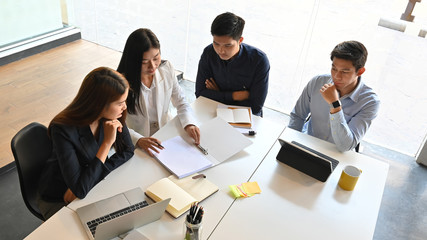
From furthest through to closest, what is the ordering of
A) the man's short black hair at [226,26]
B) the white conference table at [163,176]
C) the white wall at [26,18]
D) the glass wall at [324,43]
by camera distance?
the white wall at [26,18], the glass wall at [324,43], the man's short black hair at [226,26], the white conference table at [163,176]

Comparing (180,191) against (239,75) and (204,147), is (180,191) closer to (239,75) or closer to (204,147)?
(204,147)

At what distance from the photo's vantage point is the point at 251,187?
1837mm

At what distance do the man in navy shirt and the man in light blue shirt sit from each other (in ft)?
1.17

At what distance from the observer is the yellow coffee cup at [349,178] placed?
1.85m

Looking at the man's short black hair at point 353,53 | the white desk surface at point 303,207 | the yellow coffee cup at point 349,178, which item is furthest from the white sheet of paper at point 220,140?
the man's short black hair at point 353,53

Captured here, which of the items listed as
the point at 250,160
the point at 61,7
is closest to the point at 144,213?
the point at 250,160

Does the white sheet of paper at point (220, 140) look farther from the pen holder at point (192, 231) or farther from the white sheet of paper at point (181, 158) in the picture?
the pen holder at point (192, 231)

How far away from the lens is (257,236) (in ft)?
5.18

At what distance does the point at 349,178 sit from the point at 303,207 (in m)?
0.30

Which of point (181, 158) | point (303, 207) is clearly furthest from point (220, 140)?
point (303, 207)

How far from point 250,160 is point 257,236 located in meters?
0.54

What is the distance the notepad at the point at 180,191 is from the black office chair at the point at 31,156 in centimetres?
67

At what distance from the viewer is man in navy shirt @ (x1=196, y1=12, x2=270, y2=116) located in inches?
102

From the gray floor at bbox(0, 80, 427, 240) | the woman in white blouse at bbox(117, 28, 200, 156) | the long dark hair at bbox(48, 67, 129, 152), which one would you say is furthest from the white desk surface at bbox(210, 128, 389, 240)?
the gray floor at bbox(0, 80, 427, 240)
